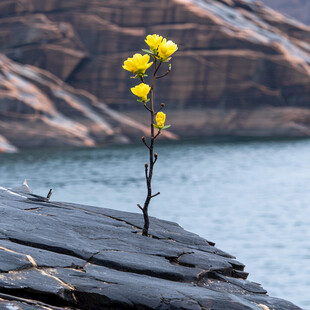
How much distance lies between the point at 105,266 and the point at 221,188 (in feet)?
102

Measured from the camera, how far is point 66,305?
17.1ft

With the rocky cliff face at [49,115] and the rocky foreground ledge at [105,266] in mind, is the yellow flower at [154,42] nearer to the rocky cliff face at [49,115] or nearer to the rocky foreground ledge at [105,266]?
the rocky foreground ledge at [105,266]

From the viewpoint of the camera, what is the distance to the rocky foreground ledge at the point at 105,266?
5.24 meters

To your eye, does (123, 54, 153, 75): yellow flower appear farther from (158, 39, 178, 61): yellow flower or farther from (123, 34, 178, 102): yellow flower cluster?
(158, 39, 178, 61): yellow flower

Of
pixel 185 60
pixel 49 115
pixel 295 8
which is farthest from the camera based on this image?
pixel 295 8

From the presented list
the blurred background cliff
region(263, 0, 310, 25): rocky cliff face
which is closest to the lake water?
the blurred background cliff

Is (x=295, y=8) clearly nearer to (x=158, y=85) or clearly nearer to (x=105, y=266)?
(x=158, y=85)

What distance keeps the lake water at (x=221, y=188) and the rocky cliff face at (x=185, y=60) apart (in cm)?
729

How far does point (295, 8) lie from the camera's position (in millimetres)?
146500

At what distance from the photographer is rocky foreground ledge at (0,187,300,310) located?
17.2 ft

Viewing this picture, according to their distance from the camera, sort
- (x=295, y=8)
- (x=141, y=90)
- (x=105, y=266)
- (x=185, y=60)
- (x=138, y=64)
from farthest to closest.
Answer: (x=295, y=8)
(x=185, y=60)
(x=141, y=90)
(x=138, y=64)
(x=105, y=266)

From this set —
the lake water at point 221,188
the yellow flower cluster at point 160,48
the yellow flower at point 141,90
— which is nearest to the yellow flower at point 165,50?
the yellow flower cluster at point 160,48

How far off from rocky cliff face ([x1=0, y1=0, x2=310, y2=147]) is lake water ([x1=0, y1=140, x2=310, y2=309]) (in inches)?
287

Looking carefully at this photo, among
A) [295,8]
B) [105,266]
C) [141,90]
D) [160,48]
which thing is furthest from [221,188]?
[295,8]
